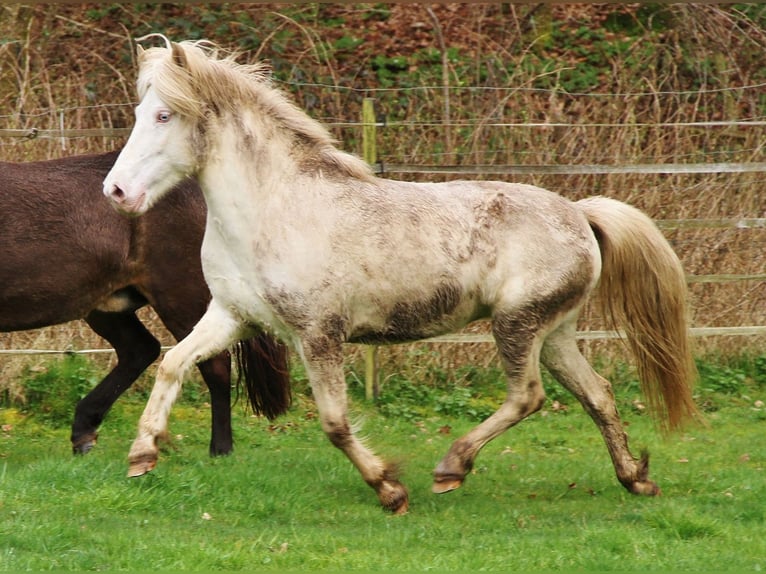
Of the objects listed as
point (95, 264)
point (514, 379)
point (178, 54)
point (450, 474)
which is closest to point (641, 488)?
point (514, 379)

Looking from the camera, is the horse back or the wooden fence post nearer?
the horse back

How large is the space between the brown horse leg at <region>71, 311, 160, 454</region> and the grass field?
0.25 metres

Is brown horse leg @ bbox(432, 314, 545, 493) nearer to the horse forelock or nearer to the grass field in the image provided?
the grass field

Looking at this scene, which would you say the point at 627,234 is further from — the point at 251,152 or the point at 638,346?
the point at 251,152

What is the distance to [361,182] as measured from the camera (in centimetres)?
580

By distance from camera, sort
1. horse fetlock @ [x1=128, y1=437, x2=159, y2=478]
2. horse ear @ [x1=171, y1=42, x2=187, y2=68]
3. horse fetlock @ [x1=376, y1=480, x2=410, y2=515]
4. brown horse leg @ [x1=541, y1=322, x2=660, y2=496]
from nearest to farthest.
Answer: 1. horse fetlock @ [x1=128, y1=437, x2=159, y2=478]
2. horse ear @ [x1=171, y1=42, x2=187, y2=68]
3. horse fetlock @ [x1=376, y1=480, x2=410, y2=515]
4. brown horse leg @ [x1=541, y1=322, x2=660, y2=496]

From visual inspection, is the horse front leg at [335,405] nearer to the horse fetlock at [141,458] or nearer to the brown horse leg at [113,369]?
the horse fetlock at [141,458]

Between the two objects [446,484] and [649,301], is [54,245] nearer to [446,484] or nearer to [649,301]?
[446,484]

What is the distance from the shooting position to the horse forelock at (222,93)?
5.38m

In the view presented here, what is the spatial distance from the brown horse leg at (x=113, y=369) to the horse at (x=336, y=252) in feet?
6.81

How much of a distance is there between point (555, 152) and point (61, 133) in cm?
422

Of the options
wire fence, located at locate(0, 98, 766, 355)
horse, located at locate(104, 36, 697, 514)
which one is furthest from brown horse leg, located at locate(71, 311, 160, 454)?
horse, located at locate(104, 36, 697, 514)

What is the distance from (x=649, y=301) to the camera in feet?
20.8

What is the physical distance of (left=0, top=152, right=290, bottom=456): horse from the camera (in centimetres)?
684
